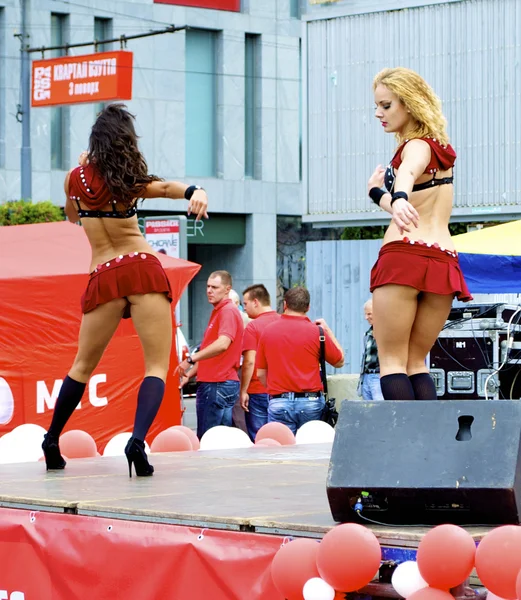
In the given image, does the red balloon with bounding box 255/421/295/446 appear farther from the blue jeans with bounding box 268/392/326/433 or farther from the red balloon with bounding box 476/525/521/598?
the red balloon with bounding box 476/525/521/598

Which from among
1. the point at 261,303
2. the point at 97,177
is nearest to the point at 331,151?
the point at 261,303

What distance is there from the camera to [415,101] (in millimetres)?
5020

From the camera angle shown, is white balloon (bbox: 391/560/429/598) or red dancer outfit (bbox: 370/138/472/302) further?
red dancer outfit (bbox: 370/138/472/302)

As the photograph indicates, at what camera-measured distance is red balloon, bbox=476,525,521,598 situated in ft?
10.4

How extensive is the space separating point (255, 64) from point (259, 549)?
2830cm

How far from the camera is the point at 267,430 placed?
26.0 ft

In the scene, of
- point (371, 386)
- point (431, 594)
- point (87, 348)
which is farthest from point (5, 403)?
point (431, 594)

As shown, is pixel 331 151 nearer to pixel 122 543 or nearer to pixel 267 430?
pixel 267 430

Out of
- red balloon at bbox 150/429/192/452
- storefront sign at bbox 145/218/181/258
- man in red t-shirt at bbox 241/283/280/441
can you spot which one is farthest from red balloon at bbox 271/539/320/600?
storefront sign at bbox 145/218/181/258

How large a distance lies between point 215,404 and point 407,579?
665 cm

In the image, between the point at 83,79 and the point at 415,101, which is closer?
the point at 415,101

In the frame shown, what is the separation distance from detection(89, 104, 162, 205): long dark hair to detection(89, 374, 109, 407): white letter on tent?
4.31 m

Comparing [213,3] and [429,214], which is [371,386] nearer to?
[429,214]

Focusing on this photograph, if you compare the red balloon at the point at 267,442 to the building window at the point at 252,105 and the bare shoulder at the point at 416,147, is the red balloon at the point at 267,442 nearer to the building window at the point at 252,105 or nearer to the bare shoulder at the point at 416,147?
the bare shoulder at the point at 416,147
